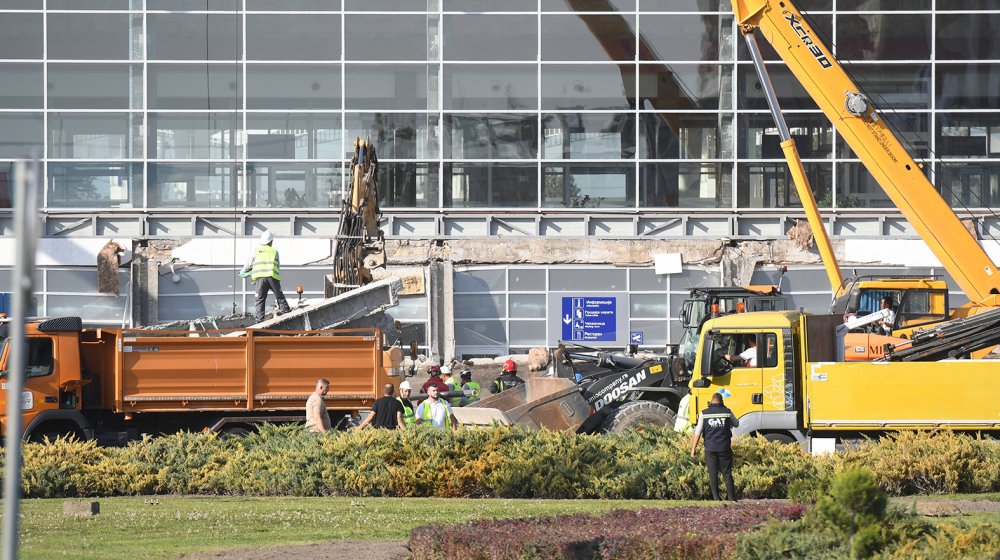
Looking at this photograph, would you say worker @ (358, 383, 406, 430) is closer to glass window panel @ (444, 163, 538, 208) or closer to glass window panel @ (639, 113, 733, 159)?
glass window panel @ (444, 163, 538, 208)

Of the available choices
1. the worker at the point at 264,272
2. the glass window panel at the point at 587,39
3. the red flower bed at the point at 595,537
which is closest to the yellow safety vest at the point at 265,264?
the worker at the point at 264,272

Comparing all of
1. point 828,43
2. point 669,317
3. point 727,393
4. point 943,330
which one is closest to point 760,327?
point 727,393

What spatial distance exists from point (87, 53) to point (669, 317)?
15.5 meters

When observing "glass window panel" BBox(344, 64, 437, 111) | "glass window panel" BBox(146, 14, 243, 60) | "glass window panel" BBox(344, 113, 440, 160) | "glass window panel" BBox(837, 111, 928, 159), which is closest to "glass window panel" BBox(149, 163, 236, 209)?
"glass window panel" BBox(146, 14, 243, 60)

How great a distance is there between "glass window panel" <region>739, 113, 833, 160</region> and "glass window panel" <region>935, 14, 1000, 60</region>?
346 centimetres

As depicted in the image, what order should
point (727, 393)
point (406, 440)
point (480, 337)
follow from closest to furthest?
point (406, 440) < point (727, 393) < point (480, 337)

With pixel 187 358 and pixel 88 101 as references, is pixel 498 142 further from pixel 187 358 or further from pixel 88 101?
pixel 187 358

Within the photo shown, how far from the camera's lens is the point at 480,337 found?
100ft

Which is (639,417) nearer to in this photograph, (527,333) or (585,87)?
(527,333)

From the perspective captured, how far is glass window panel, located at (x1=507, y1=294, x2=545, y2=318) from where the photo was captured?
30656 mm

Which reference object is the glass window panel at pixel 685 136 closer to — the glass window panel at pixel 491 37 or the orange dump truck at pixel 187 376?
the glass window panel at pixel 491 37

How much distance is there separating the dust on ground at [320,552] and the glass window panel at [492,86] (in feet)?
70.4

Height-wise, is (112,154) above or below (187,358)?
above

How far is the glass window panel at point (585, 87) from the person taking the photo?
31359mm
